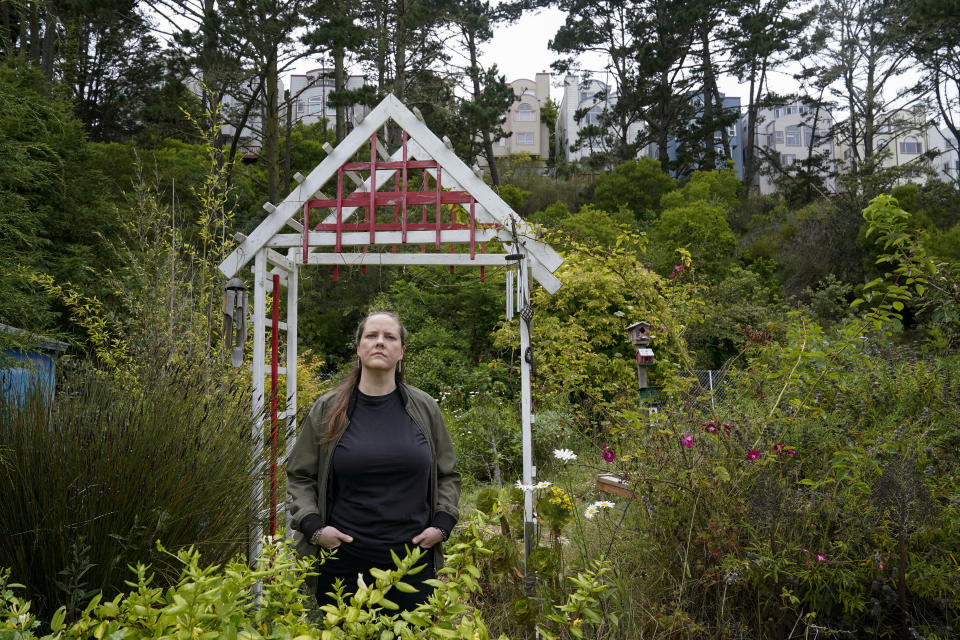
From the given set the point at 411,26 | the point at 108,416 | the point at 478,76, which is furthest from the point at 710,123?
the point at 108,416

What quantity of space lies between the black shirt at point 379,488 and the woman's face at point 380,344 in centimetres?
22

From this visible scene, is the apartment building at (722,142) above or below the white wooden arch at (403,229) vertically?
above

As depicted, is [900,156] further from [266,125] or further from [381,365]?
[381,365]

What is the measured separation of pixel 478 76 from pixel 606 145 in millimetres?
7541

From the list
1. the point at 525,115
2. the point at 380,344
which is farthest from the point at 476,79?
the point at 525,115

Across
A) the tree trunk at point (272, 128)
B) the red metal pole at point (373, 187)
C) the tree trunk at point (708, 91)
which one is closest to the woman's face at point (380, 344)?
the red metal pole at point (373, 187)

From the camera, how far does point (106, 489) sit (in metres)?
1.74

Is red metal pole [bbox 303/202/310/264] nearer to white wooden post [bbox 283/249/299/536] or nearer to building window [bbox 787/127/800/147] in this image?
white wooden post [bbox 283/249/299/536]

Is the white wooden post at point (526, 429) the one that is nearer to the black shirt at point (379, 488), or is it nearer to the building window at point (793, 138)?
the black shirt at point (379, 488)

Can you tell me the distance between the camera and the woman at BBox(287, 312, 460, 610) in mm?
2211

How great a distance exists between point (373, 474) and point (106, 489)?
2.58 feet

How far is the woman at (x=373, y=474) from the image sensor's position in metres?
2.21

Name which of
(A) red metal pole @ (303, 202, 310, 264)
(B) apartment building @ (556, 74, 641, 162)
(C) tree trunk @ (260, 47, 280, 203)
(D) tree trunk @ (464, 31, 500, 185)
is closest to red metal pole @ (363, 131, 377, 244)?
(A) red metal pole @ (303, 202, 310, 264)

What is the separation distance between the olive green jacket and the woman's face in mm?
156
